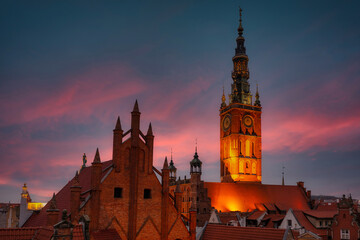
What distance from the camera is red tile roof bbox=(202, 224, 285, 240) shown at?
33.3 m

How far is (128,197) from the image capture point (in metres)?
31.1

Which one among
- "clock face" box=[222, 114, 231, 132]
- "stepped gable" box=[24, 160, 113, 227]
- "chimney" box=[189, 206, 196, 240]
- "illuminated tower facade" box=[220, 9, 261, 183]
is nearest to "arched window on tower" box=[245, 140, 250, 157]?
"illuminated tower facade" box=[220, 9, 261, 183]

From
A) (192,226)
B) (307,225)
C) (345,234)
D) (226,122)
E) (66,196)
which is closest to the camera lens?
(192,226)

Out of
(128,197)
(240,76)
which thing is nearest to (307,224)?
(128,197)

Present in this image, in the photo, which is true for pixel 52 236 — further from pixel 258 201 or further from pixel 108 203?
pixel 258 201

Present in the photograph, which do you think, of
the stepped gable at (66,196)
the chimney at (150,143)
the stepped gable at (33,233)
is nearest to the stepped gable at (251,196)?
the stepped gable at (66,196)

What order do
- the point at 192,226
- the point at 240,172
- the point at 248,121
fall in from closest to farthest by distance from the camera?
the point at 192,226, the point at 240,172, the point at 248,121

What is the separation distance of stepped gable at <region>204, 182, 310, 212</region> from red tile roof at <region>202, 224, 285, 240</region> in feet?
148

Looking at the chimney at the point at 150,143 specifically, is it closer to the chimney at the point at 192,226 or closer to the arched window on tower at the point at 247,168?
the chimney at the point at 192,226

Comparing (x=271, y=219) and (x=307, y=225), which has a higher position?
(x=271, y=219)

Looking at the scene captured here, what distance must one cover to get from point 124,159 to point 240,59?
10241 centimetres

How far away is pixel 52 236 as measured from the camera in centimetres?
2130

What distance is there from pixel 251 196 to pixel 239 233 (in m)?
54.2

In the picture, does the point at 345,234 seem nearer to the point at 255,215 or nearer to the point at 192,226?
the point at 255,215
